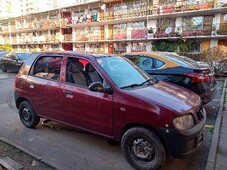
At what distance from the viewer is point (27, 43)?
43.3 meters

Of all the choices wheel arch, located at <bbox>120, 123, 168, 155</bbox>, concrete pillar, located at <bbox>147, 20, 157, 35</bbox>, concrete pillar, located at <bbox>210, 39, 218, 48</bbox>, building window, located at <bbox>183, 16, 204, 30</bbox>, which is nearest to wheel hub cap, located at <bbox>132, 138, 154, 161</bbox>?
wheel arch, located at <bbox>120, 123, 168, 155</bbox>

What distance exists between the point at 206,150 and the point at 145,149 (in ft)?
4.42

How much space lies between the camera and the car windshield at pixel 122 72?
3805mm

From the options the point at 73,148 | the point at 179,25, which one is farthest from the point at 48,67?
the point at 179,25

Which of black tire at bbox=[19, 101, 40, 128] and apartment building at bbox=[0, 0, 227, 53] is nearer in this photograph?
black tire at bbox=[19, 101, 40, 128]

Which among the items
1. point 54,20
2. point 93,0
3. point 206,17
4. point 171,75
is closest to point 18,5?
point 54,20

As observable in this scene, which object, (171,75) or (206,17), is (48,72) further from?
(206,17)

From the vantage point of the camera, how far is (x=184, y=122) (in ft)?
10.5

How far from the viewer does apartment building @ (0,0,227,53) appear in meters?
22.2

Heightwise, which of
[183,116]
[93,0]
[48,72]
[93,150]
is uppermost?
[93,0]

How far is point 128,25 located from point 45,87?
25.0m

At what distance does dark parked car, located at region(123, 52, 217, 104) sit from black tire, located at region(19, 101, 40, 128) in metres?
3.27

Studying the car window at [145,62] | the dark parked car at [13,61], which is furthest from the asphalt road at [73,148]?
the dark parked car at [13,61]

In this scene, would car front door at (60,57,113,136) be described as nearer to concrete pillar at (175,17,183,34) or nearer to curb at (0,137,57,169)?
curb at (0,137,57,169)
